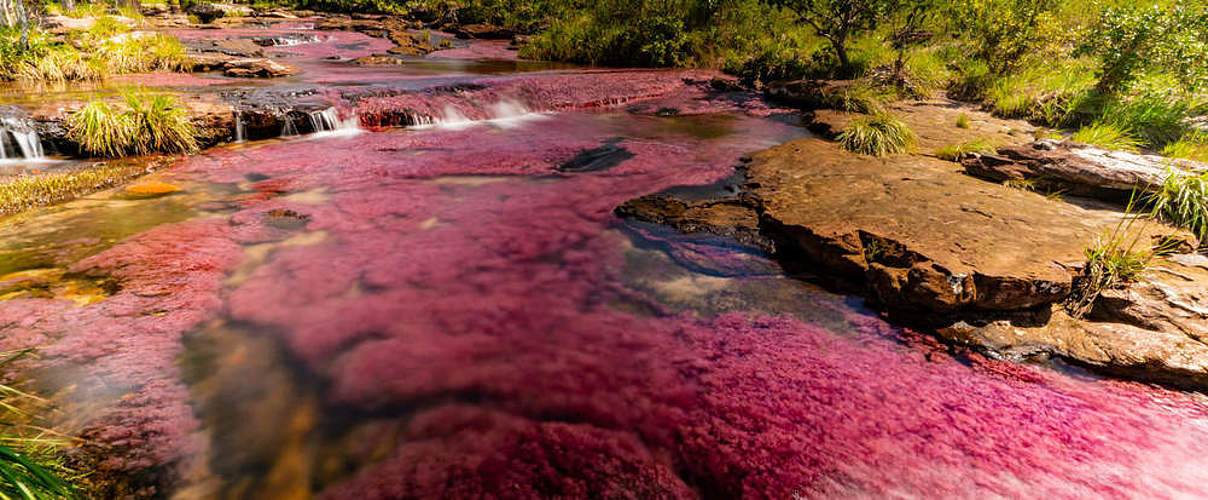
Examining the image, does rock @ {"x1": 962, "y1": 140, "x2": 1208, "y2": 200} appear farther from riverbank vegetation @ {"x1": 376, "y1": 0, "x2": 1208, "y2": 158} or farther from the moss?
the moss

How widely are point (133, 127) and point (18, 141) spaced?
120cm

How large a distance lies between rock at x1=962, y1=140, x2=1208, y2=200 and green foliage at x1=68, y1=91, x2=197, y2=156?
10165 millimetres

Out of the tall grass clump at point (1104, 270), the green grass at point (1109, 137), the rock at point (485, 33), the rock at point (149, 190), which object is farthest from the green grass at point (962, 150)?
the rock at point (485, 33)

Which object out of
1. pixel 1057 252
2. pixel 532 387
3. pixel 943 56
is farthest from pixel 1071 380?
pixel 943 56

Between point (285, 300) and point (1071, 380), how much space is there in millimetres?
5245

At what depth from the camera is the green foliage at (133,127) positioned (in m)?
6.00

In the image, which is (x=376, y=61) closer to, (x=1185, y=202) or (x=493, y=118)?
(x=493, y=118)

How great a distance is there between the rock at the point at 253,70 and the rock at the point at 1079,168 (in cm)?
1345

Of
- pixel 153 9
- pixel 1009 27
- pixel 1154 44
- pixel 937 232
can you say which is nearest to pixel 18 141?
pixel 937 232

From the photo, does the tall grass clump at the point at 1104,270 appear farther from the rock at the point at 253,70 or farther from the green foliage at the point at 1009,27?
the rock at the point at 253,70

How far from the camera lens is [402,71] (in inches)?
520

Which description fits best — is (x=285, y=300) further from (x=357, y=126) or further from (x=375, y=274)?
(x=357, y=126)

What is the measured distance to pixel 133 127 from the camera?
613 centimetres

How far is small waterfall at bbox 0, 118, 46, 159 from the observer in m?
5.80
